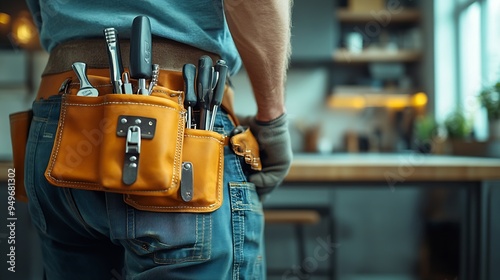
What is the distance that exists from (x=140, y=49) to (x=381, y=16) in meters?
3.63

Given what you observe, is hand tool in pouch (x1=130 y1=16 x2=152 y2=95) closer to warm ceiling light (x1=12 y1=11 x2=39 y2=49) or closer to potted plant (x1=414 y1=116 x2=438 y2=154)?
potted plant (x1=414 y1=116 x2=438 y2=154)

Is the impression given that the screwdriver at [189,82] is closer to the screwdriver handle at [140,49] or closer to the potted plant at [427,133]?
the screwdriver handle at [140,49]

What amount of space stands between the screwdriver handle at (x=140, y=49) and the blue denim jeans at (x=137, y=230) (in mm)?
131

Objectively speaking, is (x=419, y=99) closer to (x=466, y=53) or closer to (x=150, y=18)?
(x=466, y=53)

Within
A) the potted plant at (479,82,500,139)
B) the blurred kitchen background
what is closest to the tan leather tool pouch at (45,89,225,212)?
the blurred kitchen background

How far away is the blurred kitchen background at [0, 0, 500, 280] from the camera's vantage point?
2.44 metres

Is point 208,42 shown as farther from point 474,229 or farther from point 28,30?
point 28,30

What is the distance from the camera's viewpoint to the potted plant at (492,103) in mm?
2066

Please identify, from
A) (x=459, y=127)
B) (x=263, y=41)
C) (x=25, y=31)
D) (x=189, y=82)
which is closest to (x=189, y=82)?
(x=189, y=82)

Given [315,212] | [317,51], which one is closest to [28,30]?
[317,51]

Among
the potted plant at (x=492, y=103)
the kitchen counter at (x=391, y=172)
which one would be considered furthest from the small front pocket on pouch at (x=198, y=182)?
the potted plant at (x=492, y=103)

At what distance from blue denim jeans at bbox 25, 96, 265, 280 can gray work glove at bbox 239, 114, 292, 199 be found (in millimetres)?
56

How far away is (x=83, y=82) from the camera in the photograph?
23.6 inches

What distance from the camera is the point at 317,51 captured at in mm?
→ 3635
